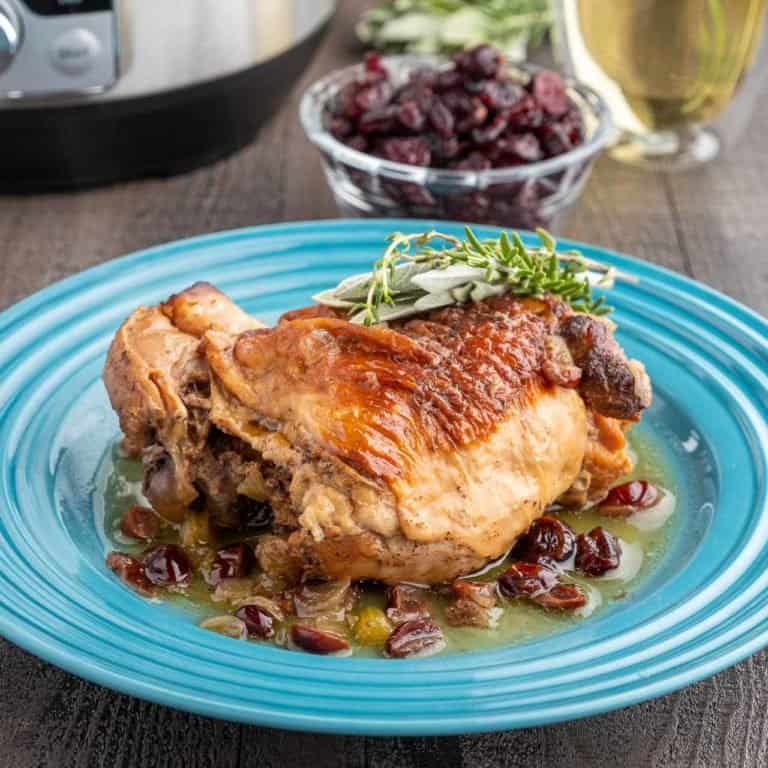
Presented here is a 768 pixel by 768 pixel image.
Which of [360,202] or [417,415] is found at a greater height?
[417,415]

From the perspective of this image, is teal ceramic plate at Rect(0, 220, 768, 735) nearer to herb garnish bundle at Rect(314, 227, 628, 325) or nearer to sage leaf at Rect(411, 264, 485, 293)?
herb garnish bundle at Rect(314, 227, 628, 325)

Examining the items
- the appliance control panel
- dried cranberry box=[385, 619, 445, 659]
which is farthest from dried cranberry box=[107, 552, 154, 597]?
the appliance control panel

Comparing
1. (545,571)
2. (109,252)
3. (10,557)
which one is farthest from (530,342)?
(109,252)

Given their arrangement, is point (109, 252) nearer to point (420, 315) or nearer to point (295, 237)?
point (295, 237)

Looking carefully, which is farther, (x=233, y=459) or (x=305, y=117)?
(x=305, y=117)

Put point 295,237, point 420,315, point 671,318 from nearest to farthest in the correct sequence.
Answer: point 420,315 < point 671,318 < point 295,237

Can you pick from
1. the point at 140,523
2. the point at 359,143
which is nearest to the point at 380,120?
the point at 359,143

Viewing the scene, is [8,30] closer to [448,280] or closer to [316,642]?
[448,280]
